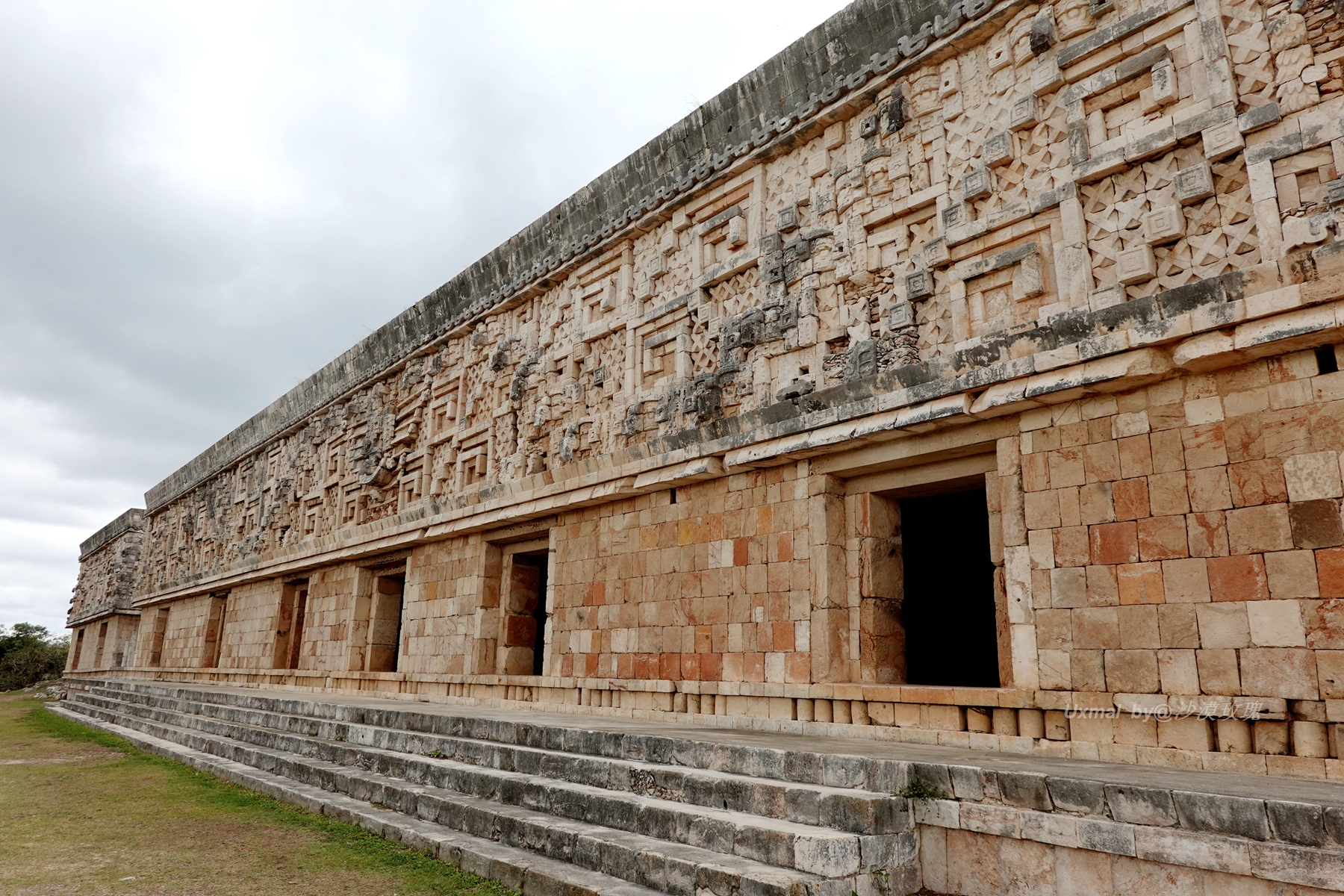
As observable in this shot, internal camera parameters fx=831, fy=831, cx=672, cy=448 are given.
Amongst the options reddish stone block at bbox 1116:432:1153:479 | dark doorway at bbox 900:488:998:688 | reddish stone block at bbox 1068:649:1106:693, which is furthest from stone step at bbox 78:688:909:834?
dark doorway at bbox 900:488:998:688

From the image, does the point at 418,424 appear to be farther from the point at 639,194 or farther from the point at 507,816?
the point at 507,816

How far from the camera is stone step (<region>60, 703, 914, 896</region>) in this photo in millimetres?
3129

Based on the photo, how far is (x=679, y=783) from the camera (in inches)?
161

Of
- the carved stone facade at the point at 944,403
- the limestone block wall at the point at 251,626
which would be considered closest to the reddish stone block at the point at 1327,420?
the carved stone facade at the point at 944,403

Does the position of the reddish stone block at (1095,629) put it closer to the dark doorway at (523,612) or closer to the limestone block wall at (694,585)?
the limestone block wall at (694,585)

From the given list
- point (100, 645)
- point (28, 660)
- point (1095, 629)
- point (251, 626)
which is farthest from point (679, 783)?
point (28, 660)

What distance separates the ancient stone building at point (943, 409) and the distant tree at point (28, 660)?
31198 millimetres

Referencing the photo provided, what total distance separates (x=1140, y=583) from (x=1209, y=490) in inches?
22.7

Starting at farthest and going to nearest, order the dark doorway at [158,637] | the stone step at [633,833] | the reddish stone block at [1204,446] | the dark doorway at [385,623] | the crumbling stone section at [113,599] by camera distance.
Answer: the crumbling stone section at [113,599], the dark doorway at [158,637], the dark doorway at [385,623], the reddish stone block at [1204,446], the stone step at [633,833]

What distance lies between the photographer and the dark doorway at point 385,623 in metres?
11.7

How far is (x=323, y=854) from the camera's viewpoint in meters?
4.36

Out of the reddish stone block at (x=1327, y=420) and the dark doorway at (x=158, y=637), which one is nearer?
the reddish stone block at (x=1327, y=420)

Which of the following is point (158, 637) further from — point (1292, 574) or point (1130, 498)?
point (1292, 574)

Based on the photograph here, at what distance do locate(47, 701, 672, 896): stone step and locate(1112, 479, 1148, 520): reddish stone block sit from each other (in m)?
2.91
